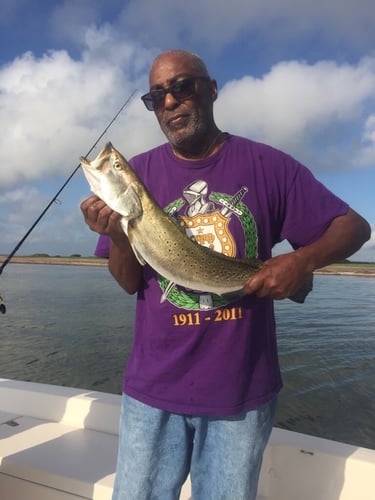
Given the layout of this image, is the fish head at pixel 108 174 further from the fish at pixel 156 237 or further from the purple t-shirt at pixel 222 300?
the purple t-shirt at pixel 222 300

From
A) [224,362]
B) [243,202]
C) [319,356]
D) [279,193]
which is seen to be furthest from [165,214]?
[319,356]

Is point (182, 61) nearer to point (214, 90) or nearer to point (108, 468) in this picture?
point (214, 90)

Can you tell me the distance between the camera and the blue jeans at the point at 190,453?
7.94ft

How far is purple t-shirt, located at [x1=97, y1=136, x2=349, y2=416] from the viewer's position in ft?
7.97

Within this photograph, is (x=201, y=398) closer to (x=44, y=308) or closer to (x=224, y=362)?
(x=224, y=362)

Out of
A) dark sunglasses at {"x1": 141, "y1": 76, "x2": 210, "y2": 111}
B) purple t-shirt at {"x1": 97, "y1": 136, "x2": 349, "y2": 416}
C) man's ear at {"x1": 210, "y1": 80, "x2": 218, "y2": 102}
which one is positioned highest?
man's ear at {"x1": 210, "y1": 80, "x2": 218, "y2": 102}

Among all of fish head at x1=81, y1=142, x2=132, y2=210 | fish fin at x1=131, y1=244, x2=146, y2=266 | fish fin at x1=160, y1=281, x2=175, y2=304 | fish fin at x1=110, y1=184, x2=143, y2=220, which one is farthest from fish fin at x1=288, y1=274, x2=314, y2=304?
fish head at x1=81, y1=142, x2=132, y2=210

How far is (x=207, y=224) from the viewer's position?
8.60 ft

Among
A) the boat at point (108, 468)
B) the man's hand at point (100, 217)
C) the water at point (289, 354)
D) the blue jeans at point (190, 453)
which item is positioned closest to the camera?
the blue jeans at point (190, 453)

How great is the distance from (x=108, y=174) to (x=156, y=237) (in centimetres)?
47

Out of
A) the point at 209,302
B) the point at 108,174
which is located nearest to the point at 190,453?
the point at 209,302

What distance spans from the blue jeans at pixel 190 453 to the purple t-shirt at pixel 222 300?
11 cm

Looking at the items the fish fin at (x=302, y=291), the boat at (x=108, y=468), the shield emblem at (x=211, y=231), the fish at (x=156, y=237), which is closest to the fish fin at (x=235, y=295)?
the fish at (x=156, y=237)

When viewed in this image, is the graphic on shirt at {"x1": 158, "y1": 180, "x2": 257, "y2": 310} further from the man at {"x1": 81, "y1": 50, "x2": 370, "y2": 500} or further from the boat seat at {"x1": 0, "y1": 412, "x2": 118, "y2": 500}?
the boat seat at {"x1": 0, "y1": 412, "x2": 118, "y2": 500}
